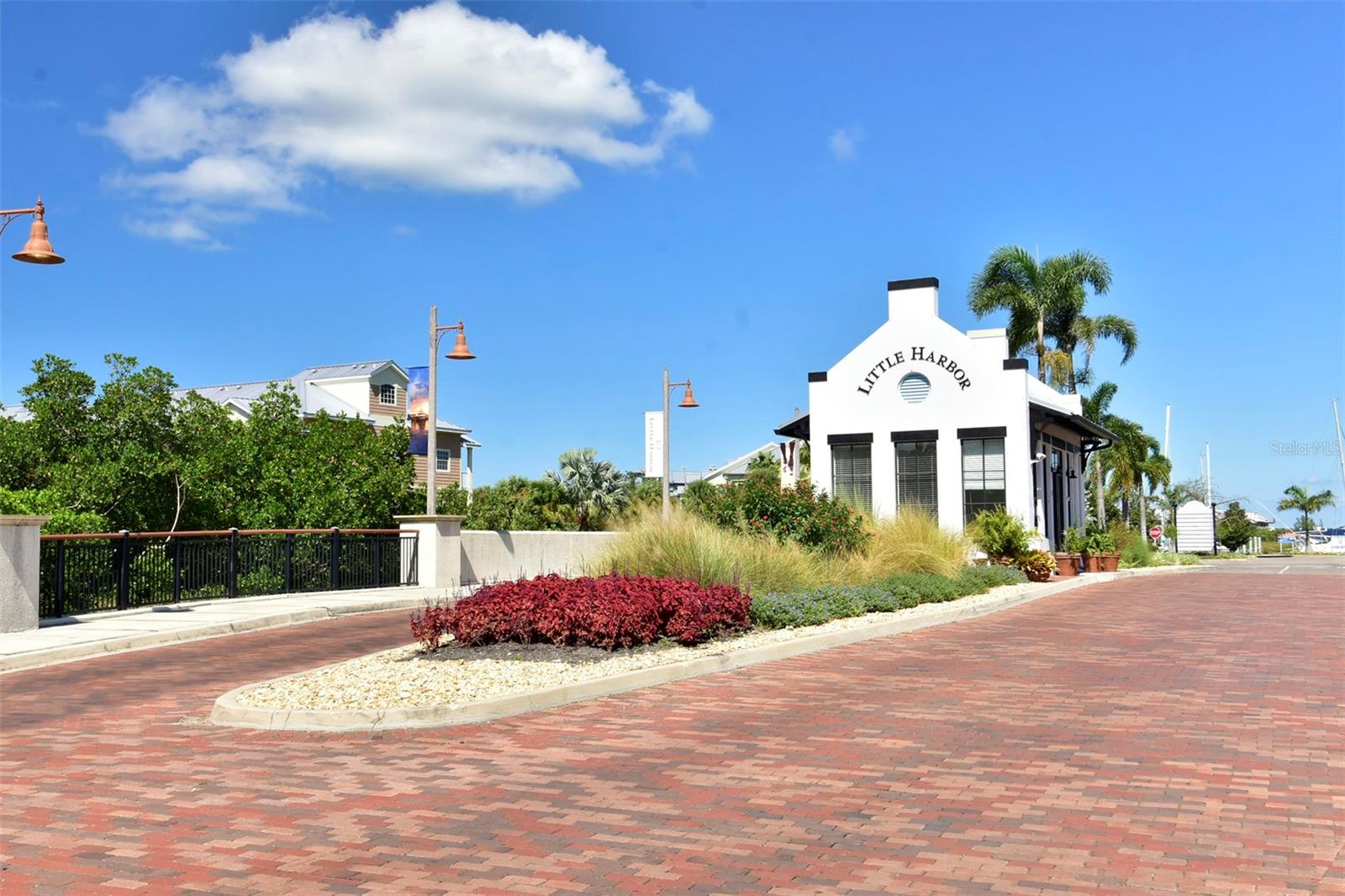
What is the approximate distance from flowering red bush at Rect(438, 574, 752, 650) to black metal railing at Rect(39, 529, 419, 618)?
8.09 meters

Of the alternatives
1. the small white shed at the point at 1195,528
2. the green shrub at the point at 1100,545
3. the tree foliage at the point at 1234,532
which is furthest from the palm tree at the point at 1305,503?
the green shrub at the point at 1100,545

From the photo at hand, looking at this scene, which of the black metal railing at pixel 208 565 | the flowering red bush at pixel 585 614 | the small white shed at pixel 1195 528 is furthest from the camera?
the small white shed at pixel 1195 528

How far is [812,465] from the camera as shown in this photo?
121 ft

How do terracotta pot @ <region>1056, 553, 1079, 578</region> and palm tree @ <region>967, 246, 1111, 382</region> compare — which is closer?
terracotta pot @ <region>1056, 553, 1079, 578</region>

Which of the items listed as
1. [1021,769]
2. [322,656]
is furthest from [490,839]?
[322,656]

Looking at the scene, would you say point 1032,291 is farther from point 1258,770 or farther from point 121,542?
point 1258,770

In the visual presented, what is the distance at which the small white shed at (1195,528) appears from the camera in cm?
6838

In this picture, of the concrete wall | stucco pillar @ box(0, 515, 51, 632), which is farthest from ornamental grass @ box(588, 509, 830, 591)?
the concrete wall

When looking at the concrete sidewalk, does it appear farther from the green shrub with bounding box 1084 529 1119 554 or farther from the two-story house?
the two-story house

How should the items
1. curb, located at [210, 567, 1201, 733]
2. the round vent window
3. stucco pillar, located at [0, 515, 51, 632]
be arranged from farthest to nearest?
the round vent window, stucco pillar, located at [0, 515, 51, 632], curb, located at [210, 567, 1201, 733]

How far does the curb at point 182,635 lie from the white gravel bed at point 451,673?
399cm

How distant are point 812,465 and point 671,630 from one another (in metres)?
24.5

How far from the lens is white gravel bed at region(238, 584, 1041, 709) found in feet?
31.9

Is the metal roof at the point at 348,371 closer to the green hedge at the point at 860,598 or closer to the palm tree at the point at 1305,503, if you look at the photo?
the green hedge at the point at 860,598
